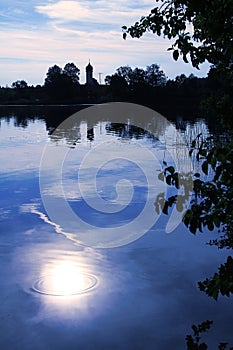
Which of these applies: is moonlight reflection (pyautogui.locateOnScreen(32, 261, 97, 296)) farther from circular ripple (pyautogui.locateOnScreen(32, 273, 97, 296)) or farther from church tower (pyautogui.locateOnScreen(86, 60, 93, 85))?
church tower (pyautogui.locateOnScreen(86, 60, 93, 85))

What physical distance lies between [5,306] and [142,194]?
8175 mm

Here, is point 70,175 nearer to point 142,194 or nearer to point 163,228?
point 142,194

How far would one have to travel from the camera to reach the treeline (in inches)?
4104

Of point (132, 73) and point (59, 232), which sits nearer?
point (59, 232)

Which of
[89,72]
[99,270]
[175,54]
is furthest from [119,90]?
[175,54]

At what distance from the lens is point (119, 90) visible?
383ft

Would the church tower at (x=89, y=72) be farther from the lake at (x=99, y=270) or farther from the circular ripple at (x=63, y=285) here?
the circular ripple at (x=63, y=285)

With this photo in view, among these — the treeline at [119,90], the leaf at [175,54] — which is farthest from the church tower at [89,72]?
the leaf at [175,54]

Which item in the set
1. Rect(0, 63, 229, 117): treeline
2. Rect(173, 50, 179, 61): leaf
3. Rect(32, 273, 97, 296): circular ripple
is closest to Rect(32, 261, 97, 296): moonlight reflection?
Rect(32, 273, 97, 296): circular ripple

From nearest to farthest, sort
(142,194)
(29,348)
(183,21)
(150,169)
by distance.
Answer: (183,21)
(29,348)
(142,194)
(150,169)

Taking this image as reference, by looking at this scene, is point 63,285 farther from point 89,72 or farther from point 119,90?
point 89,72

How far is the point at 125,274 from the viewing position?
318 inches

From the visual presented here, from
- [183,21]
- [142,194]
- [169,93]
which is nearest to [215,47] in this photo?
[183,21]

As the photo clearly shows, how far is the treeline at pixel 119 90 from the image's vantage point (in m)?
104
